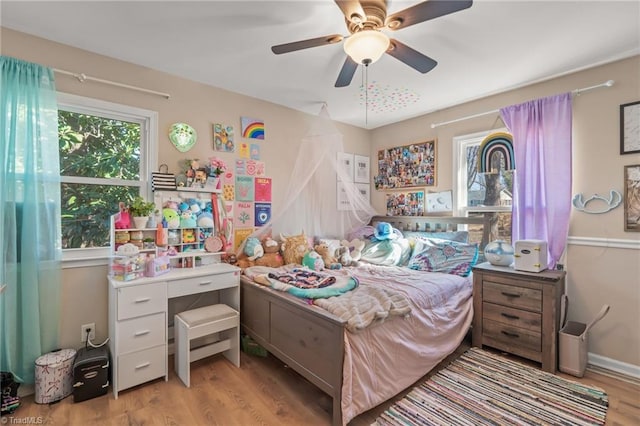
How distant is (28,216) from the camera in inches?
81.6

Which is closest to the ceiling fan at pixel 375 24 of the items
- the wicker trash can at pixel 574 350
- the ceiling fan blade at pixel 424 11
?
the ceiling fan blade at pixel 424 11

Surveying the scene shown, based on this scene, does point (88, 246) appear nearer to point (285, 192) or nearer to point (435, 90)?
point (285, 192)

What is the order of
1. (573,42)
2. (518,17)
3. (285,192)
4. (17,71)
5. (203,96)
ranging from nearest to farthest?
(518,17) < (17,71) < (573,42) < (203,96) < (285,192)

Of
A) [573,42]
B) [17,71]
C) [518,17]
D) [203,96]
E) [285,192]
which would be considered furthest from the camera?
[285,192]

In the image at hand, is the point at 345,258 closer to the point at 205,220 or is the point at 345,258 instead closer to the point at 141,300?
the point at 205,220

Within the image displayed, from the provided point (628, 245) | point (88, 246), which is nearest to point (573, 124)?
point (628, 245)

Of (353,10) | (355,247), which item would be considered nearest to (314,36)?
(353,10)

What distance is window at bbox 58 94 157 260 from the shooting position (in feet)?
7.77

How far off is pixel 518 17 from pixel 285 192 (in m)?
2.55

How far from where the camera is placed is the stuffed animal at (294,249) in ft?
10.4

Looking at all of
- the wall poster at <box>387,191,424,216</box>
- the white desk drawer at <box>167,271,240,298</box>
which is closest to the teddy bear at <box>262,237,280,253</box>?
the white desk drawer at <box>167,271,240,298</box>

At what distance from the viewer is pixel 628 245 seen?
242cm

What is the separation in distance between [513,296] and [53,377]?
353cm

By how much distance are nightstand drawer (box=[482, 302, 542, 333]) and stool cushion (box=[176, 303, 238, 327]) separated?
2229mm
